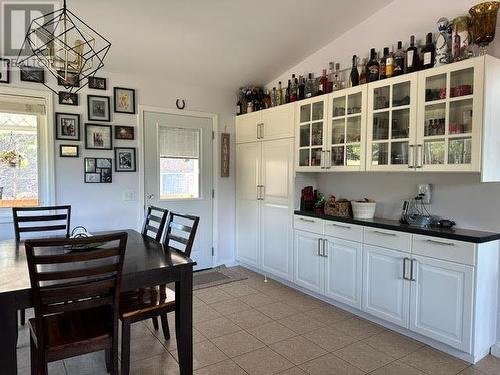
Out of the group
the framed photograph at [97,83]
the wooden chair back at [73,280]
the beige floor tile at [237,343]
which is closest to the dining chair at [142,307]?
the wooden chair back at [73,280]

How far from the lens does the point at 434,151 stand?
2.57 m

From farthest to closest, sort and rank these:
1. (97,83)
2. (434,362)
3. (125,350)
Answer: (97,83) → (434,362) → (125,350)

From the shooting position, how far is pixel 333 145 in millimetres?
3334

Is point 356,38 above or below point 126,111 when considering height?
above

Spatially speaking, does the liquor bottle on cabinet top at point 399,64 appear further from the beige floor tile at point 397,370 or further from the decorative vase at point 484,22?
the beige floor tile at point 397,370

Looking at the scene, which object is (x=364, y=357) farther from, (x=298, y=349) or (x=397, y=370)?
(x=298, y=349)

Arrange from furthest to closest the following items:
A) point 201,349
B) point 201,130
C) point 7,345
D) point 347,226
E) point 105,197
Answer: point 201,130, point 105,197, point 347,226, point 201,349, point 7,345

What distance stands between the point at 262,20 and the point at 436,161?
1922 mm

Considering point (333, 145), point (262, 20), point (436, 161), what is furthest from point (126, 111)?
point (436, 161)

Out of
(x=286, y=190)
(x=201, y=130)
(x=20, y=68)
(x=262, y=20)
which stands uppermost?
(x=262, y=20)

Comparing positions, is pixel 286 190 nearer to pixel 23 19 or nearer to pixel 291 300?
pixel 291 300

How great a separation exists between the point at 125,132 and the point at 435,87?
3023mm

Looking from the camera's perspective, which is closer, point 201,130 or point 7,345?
point 7,345

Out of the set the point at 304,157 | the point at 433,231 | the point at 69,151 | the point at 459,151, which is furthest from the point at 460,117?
the point at 69,151
